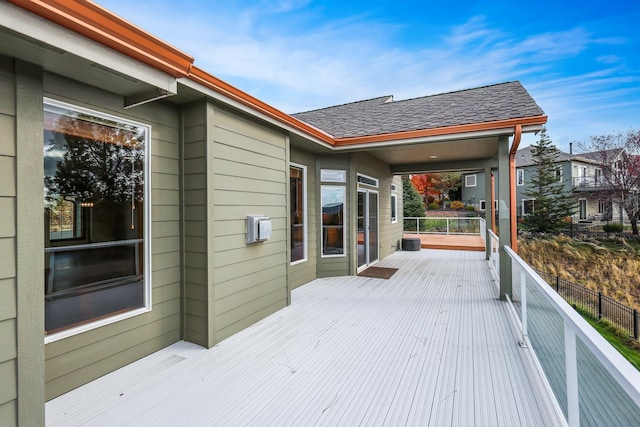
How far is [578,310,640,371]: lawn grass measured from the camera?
4230 mm

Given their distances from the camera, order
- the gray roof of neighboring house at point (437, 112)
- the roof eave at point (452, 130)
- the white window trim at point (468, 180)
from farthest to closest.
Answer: the white window trim at point (468, 180)
the gray roof of neighboring house at point (437, 112)
the roof eave at point (452, 130)

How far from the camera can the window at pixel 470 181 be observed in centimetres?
2506

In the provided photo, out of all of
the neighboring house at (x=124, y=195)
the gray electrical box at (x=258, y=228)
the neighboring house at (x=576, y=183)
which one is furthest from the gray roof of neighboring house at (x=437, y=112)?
the neighboring house at (x=576, y=183)

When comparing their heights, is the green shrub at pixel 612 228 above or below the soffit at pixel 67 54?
below

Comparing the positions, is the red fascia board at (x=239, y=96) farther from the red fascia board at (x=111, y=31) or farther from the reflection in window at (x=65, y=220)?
the reflection in window at (x=65, y=220)

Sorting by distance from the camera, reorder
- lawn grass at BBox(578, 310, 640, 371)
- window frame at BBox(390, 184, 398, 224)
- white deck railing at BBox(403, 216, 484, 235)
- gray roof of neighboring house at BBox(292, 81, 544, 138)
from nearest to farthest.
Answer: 1. lawn grass at BBox(578, 310, 640, 371)
2. gray roof of neighboring house at BBox(292, 81, 544, 138)
3. window frame at BBox(390, 184, 398, 224)
4. white deck railing at BBox(403, 216, 484, 235)

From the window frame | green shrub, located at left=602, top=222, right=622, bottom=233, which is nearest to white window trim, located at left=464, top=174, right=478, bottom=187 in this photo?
green shrub, located at left=602, top=222, right=622, bottom=233

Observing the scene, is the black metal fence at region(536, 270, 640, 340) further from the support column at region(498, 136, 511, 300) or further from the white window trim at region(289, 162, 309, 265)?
the white window trim at region(289, 162, 309, 265)

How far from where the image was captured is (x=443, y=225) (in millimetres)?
13258

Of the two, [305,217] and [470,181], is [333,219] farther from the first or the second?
[470,181]

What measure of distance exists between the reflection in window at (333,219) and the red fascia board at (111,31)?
13.4 ft

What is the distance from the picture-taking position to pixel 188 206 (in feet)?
10.1

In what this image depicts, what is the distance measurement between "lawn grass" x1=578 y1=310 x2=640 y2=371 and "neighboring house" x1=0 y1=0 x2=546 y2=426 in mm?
1966

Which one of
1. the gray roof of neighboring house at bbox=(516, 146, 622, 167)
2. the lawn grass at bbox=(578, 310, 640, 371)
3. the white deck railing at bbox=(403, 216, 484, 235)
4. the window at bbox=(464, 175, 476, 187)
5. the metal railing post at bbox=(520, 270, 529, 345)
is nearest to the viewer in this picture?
the metal railing post at bbox=(520, 270, 529, 345)
